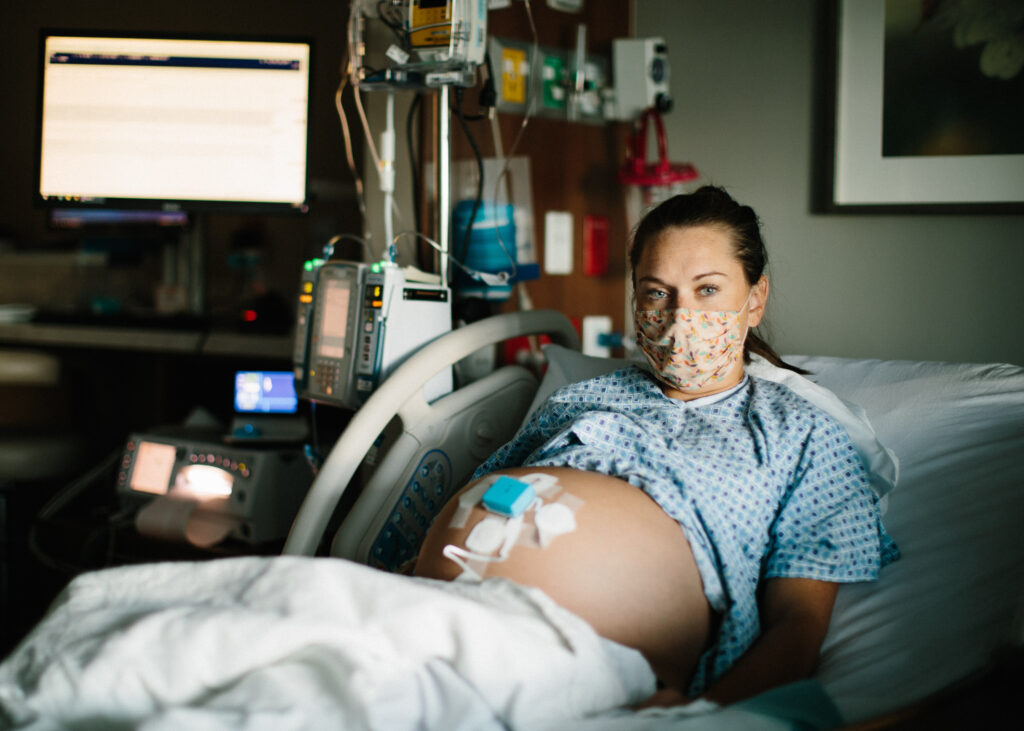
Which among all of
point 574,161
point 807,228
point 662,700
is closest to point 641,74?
point 574,161

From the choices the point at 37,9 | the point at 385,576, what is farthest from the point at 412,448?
the point at 37,9

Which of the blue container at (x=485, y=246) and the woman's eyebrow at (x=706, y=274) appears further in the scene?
the blue container at (x=485, y=246)

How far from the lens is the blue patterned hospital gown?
1196 millimetres

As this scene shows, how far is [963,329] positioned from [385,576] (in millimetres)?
1617

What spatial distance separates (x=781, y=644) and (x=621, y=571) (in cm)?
22

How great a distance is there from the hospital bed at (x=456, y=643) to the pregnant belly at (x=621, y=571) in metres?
0.10

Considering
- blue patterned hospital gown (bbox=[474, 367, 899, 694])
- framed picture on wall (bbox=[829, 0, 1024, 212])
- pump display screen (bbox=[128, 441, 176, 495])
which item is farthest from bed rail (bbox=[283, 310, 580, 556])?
framed picture on wall (bbox=[829, 0, 1024, 212])

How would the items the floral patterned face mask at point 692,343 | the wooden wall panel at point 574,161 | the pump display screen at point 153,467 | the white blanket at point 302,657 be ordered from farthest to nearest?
the wooden wall panel at point 574,161 → the pump display screen at point 153,467 → the floral patterned face mask at point 692,343 → the white blanket at point 302,657

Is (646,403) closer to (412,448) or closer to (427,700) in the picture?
(412,448)

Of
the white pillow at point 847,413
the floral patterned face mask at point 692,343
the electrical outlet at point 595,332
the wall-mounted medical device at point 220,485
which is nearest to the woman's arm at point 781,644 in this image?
the white pillow at point 847,413

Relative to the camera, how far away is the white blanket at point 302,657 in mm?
811

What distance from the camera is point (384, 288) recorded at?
168cm

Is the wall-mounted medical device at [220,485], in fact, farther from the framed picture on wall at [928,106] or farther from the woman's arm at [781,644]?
the framed picture on wall at [928,106]

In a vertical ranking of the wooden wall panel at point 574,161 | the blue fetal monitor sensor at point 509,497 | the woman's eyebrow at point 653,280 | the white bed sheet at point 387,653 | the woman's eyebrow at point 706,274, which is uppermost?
the wooden wall panel at point 574,161
